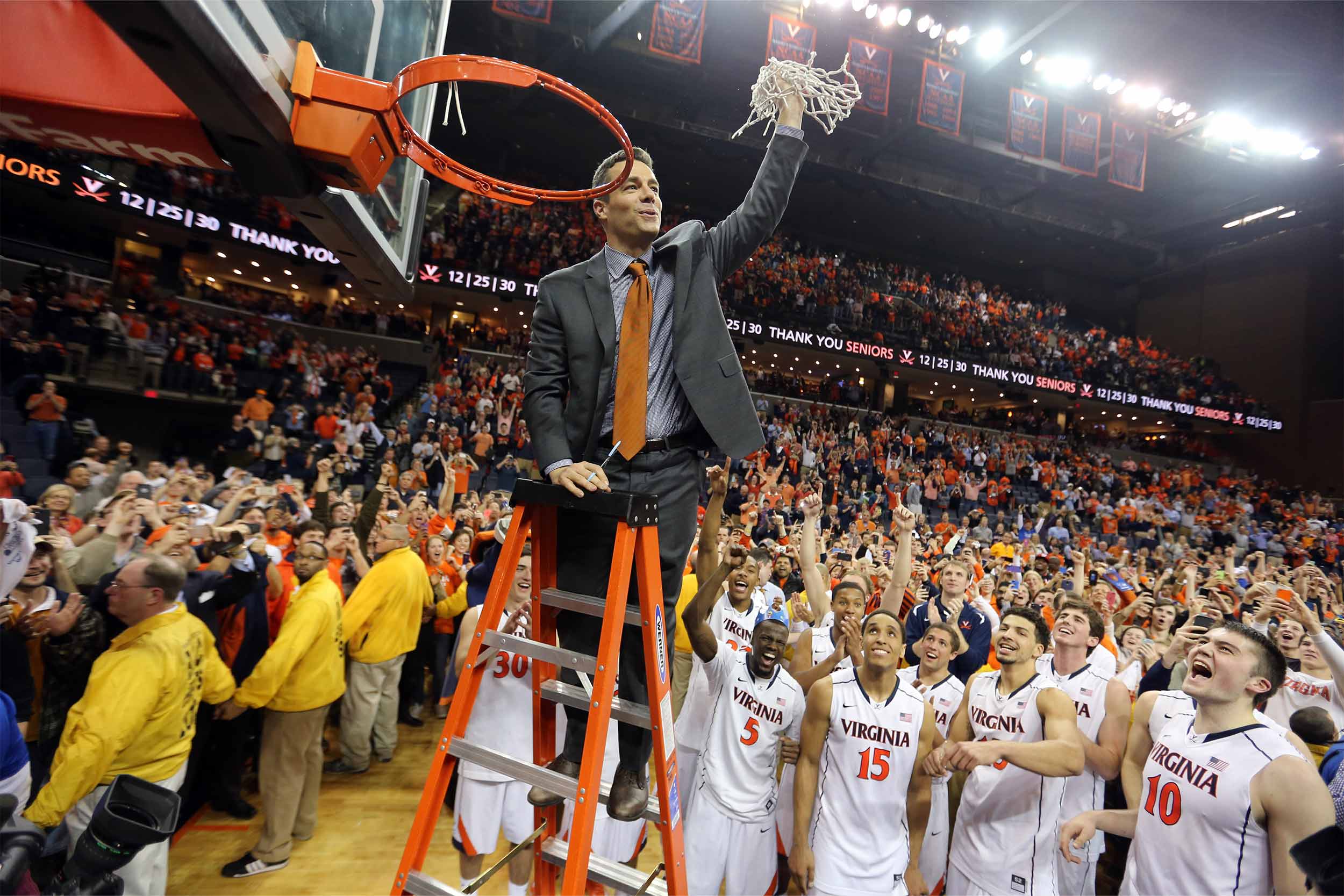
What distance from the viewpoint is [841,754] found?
3.47 metres

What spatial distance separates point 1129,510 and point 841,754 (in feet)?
63.6

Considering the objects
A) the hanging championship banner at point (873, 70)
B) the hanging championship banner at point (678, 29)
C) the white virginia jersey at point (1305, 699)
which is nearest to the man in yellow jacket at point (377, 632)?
the white virginia jersey at point (1305, 699)

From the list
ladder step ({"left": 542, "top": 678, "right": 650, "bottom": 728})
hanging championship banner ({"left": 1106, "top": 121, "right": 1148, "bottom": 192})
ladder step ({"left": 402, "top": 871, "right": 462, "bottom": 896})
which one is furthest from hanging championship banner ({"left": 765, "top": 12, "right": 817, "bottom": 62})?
ladder step ({"left": 402, "top": 871, "right": 462, "bottom": 896})

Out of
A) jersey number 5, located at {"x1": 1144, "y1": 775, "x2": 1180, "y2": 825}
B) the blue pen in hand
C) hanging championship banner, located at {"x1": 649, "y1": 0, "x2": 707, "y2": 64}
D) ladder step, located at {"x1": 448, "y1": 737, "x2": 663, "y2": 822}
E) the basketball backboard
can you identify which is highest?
hanging championship banner, located at {"x1": 649, "y1": 0, "x2": 707, "y2": 64}

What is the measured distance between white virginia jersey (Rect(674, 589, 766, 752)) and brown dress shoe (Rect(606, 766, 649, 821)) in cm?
204

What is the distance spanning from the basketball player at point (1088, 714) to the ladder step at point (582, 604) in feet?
8.92

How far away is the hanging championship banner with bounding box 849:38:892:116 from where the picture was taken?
18.7 meters

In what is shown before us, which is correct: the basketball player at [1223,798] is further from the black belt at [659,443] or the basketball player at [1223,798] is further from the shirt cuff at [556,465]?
the shirt cuff at [556,465]

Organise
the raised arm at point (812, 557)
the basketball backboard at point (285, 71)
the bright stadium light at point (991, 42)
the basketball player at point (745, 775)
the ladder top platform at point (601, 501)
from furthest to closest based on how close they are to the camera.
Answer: the bright stadium light at point (991, 42) < the basketball player at point (745, 775) < the raised arm at point (812, 557) < the ladder top platform at point (601, 501) < the basketball backboard at point (285, 71)

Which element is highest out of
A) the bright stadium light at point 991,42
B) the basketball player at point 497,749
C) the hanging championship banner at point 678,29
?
the bright stadium light at point 991,42

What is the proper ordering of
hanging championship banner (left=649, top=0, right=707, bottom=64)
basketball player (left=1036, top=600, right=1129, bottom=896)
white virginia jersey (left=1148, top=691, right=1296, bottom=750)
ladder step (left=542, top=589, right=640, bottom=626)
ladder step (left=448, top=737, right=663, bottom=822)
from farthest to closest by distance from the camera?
hanging championship banner (left=649, top=0, right=707, bottom=64)
basketball player (left=1036, top=600, right=1129, bottom=896)
white virginia jersey (left=1148, top=691, right=1296, bottom=750)
ladder step (left=542, top=589, right=640, bottom=626)
ladder step (left=448, top=737, right=663, bottom=822)

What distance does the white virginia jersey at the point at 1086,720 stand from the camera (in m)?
3.60

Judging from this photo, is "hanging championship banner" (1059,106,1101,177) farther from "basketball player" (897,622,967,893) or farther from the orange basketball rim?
the orange basketball rim

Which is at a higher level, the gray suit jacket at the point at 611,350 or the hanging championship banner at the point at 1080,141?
the hanging championship banner at the point at 1080,141
